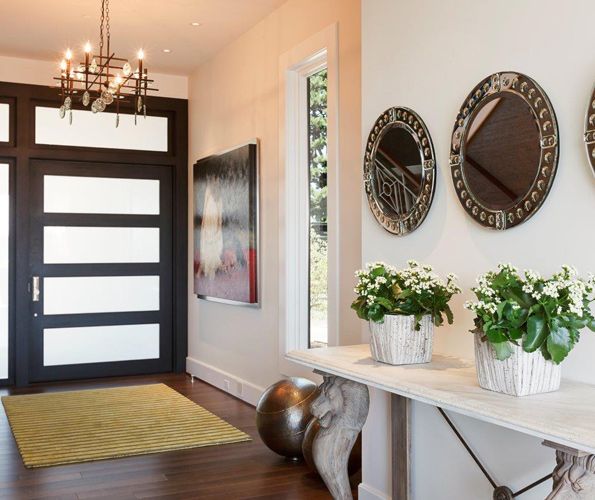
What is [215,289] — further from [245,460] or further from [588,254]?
[588,254]

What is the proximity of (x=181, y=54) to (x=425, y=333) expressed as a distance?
4685mm

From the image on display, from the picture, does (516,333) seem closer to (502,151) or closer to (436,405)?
(436,405)

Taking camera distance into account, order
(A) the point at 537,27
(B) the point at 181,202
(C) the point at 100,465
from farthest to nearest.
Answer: (B) the point at 181,202
(C) the point at 100,465
(A) the point at 537,27

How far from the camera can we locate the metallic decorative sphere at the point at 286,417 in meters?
4.13

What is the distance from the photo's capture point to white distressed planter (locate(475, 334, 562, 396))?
82.0 inches

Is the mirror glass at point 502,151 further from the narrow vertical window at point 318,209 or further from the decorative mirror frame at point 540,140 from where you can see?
the narrow vertical window at point 318,209

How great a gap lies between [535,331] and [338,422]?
1.04 m

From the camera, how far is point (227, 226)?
6.19m

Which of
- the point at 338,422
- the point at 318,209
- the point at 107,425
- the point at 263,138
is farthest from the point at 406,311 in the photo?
the point at 263,138

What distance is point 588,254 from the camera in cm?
224

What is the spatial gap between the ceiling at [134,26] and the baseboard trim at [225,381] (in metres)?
2.85

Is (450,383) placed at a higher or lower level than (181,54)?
lower

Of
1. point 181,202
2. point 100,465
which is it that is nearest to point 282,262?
A: point 100,465

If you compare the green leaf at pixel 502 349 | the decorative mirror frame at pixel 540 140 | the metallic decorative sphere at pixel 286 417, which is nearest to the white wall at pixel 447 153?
the decorative mirror frame at pixel 540 140
